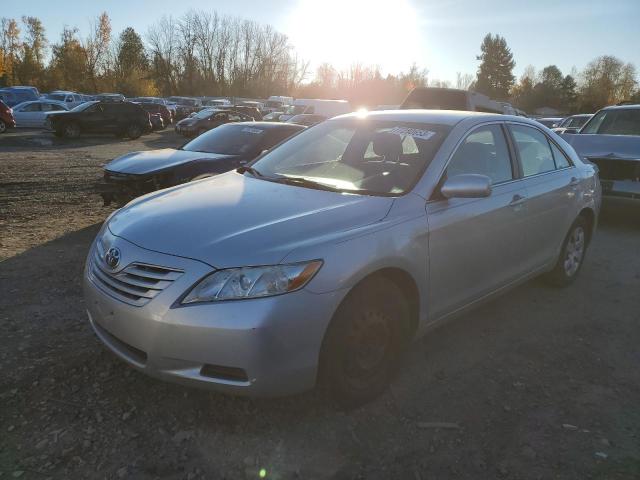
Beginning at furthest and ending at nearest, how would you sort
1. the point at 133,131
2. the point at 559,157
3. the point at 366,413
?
the point at 133,131
the point at 559,157
the point at 366,413

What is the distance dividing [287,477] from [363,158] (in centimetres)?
232

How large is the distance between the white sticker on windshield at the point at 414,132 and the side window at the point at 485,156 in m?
0.23

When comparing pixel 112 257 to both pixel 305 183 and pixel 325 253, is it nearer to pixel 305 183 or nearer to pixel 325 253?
pixel 325 253

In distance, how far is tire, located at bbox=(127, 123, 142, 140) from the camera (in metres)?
24.1

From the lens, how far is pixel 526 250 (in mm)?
4141

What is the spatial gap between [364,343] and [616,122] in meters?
7.94

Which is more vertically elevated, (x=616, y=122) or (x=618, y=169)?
(x=616, y=122)

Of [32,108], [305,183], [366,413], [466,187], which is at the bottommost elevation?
[32,108]

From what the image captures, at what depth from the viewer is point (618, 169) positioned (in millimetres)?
7566

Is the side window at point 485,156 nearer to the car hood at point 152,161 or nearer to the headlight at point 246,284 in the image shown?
the headlight at point 246,284

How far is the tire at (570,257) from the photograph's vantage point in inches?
193

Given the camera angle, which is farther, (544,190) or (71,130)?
(71,130)

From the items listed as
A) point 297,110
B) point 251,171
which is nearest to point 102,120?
point 297,110

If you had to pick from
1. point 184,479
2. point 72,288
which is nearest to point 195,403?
point 184,479
